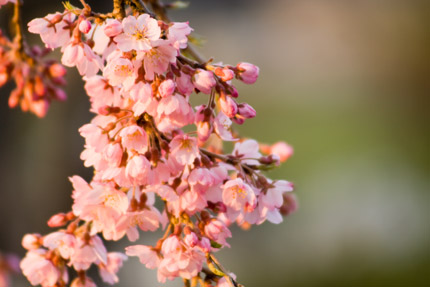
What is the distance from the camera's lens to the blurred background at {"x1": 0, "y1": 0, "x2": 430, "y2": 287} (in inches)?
106

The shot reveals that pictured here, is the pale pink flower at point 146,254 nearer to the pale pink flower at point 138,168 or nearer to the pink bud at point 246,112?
the pale pink flower at point 138,168

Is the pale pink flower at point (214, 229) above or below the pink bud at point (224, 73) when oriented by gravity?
below

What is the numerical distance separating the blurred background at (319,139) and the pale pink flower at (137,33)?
174 centimetres

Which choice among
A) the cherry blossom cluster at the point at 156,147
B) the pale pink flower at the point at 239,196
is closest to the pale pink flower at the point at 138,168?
the cherry blossom cluster at the point at 156,147

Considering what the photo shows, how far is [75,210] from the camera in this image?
0.72 meters

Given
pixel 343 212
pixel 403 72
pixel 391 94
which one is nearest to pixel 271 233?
pixel 343 212

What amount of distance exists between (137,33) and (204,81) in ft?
0.30

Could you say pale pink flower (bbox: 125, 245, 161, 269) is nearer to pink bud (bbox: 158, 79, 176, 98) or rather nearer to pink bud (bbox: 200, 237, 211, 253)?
pink bud (bbox: 200, 237, 211, 253)

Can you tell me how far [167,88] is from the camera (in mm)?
596

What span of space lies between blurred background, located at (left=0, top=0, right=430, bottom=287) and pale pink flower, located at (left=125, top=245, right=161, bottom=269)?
1714 mm

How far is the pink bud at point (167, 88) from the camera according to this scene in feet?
1.96

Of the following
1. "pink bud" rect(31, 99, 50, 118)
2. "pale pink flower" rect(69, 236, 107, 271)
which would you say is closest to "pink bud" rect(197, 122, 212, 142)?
"pale pink flower" rect(69, 236, 107, 271)

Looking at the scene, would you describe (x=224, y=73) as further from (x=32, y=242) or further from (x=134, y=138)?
(x=32, y=242)

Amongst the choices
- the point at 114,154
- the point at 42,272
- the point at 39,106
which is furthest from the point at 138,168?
the point at 39,106
